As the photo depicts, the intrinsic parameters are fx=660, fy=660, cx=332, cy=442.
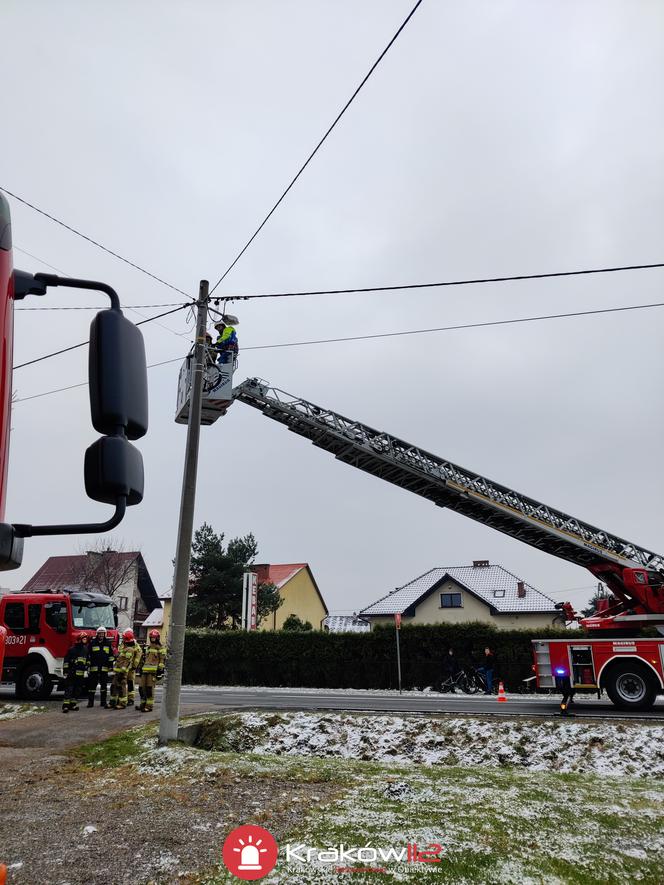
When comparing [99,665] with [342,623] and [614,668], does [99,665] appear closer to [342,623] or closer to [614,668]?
[614,668]

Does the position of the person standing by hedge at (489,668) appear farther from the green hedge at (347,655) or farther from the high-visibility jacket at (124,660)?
the high-visibility jacket at (124,660)

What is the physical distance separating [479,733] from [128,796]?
515cm

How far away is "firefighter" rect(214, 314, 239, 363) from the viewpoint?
11.7 metres

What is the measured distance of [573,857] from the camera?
→ 14.1 ft

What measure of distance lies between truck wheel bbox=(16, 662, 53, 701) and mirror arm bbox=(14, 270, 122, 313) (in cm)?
1448

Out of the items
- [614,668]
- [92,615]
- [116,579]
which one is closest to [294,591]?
[116,579]

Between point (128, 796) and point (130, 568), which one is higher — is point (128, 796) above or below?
below

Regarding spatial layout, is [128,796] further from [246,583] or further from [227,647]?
[246,583]

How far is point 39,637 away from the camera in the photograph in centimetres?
1523

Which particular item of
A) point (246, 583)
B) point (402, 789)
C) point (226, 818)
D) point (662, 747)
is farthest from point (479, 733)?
point (246, 583)

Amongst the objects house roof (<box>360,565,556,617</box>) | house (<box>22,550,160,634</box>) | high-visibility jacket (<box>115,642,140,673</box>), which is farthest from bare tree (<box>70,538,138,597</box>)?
high-visibility jacket (<box>115,642,140,673</box>)

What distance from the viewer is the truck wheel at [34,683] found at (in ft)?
49.1

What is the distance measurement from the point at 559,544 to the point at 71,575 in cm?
4483

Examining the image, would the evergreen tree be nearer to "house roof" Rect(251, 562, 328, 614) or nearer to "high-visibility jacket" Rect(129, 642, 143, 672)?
"house roof" Rect(251, 562, 328, 614)
